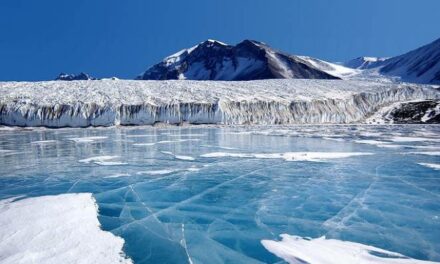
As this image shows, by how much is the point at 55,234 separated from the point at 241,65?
461ft

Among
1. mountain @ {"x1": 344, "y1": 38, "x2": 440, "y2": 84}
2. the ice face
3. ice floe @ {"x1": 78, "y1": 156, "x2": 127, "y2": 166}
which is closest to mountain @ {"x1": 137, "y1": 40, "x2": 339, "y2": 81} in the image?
mountain @ {"x1": 344, "y1": 38, "x2": 440, "y2": 84}

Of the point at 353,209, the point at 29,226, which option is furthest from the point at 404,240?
the point at 29,226

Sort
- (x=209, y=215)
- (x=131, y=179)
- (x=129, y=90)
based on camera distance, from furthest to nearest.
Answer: (x=129, y=90) < (x=131, y=179) < (x=209, y=215)

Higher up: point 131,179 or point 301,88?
point 301,88

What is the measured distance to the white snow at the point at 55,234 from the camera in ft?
15.9

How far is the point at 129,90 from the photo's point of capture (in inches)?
1832

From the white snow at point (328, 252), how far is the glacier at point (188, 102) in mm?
36428

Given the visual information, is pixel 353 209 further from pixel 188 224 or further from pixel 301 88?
pixel 301 88

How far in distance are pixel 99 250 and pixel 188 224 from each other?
1.72m

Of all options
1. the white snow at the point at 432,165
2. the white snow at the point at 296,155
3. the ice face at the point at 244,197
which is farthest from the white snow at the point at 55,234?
the white snow at the point at 432,165

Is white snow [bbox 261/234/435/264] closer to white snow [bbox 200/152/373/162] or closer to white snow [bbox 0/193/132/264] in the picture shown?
white snow [bbox 0/193/132/264]

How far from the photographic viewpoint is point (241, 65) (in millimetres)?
143000

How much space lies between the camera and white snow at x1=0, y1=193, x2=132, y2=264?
4.86 metres

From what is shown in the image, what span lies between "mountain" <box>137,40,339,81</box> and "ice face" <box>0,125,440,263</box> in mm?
110104
